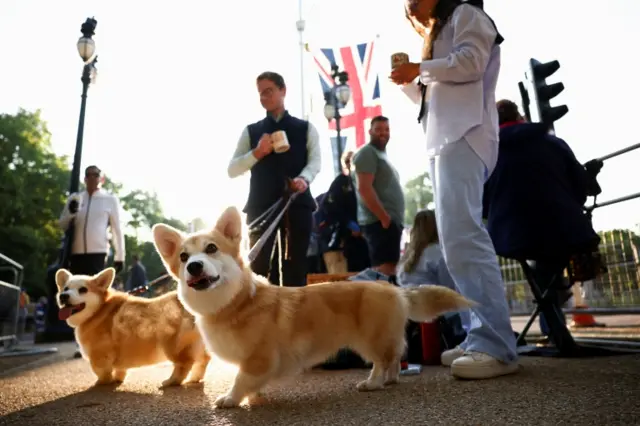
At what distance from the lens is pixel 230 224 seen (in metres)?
2.72

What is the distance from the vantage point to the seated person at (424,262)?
4359 millimetres

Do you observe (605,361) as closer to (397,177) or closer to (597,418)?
(597,418)

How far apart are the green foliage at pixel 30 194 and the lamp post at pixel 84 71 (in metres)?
16.9

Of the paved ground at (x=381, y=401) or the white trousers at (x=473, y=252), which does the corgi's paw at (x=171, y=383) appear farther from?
the white trousers at (x=473, y=252)

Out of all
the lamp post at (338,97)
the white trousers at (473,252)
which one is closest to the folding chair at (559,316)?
the white trousers at (473,252)

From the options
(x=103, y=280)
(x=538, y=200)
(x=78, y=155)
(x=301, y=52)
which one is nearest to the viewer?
(x=538, y=200)

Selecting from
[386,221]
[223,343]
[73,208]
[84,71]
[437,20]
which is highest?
[84,71]

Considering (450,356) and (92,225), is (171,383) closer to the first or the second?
(450,356)

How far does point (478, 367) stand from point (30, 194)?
2854cm

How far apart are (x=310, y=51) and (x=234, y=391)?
→ 51.1 feet

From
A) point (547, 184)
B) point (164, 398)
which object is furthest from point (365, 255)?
point (164, 398)

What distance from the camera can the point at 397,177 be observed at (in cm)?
527

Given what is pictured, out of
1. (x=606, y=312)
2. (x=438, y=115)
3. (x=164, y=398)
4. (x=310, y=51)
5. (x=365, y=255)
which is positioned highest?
(x=310, y=51)

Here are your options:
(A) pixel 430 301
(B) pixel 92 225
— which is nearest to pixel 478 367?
(A) pixel 430 301
